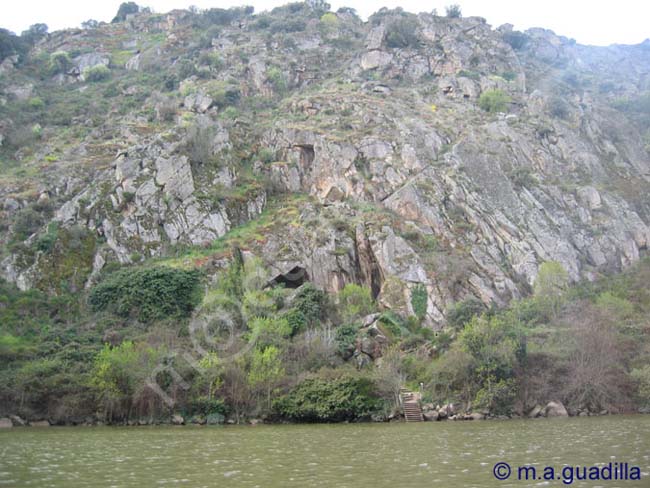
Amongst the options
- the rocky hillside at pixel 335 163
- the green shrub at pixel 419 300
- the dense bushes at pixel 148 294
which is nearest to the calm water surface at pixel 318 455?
the dense bushes at pixel 148 294

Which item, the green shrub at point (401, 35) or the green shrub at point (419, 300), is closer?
the green shrub at point (419, 300)

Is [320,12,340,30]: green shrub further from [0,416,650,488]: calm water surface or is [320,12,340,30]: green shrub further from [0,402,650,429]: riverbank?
[0,416,650,488]: calm water surface

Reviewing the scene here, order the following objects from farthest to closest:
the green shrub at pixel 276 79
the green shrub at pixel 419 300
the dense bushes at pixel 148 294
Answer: the green shrub at pixel 276 79 → the green shrub at pixel 419 300 → the dense bushes at pixel 148 294

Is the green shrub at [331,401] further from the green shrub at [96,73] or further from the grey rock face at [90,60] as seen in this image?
the grey rock face at [90,60]

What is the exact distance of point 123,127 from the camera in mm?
90000

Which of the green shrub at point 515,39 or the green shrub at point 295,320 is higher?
the green shrub at point 515,39

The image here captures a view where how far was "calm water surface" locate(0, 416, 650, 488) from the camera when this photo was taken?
16.8 m

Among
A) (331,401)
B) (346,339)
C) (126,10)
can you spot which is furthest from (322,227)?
(126,10)

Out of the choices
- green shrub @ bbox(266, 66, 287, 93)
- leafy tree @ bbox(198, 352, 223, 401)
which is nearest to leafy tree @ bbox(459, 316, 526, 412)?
leafy tree @ bbox(198, 352, 223, 401)

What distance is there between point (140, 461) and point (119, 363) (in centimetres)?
2459

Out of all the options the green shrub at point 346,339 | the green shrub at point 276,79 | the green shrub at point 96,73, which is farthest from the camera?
the green shrub at point 96,73

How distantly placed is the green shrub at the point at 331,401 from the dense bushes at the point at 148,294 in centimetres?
1993

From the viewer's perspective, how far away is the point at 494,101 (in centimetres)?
9619

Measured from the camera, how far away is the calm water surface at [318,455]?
55.0 feet
